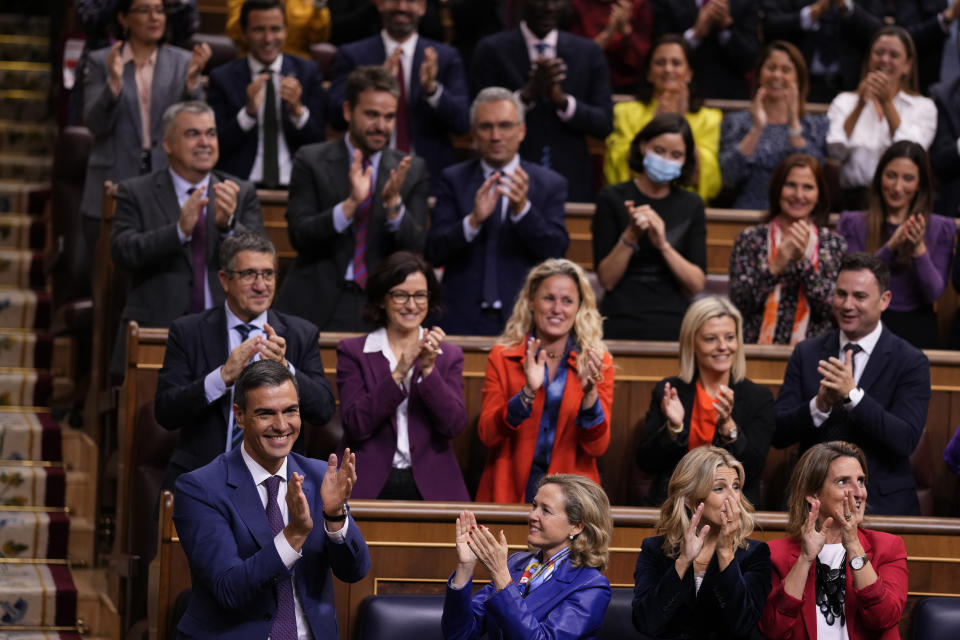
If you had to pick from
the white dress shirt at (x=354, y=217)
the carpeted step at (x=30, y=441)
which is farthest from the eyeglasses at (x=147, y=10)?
the carpeted step at (x=30, y=441)

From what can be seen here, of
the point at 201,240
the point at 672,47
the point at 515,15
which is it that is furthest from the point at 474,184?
the point at 515,15

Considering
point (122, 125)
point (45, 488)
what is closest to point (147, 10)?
point (122, 125)

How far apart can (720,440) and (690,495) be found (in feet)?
1.91

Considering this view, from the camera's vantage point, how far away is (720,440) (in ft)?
11.5

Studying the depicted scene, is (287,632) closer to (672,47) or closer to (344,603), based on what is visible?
(344,603)

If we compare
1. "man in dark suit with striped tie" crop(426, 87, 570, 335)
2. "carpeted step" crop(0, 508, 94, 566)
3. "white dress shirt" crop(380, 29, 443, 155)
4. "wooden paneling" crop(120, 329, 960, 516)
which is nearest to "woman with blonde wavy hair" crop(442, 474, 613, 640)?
"wooden paneling" crop(120, 329, 960, 516)

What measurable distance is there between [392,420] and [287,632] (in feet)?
2.64

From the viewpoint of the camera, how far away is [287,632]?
284 centimetres

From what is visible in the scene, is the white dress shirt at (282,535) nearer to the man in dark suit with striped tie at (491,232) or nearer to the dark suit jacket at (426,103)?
the man in dark suit with striped tie at (491,232)

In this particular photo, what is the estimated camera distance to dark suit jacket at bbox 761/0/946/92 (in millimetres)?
5934

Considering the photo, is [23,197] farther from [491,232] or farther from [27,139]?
[491,232]

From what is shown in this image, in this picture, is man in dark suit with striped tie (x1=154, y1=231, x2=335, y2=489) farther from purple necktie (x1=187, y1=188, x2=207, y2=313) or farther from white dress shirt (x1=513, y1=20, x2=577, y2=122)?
white dress shirt (x1=513, y1=20, x2=577, y2=122)

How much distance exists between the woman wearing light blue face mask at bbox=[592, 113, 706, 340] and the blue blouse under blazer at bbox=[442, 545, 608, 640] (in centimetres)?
150

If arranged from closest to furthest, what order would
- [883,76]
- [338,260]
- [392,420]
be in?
[392,420] < [338,260] < [883,76]
